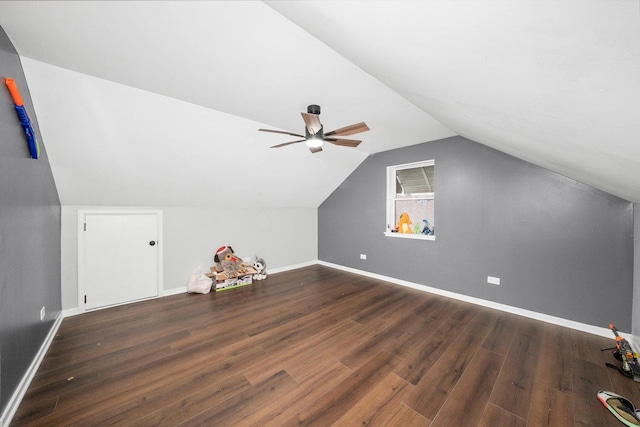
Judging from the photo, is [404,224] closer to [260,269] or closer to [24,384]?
[260,269]

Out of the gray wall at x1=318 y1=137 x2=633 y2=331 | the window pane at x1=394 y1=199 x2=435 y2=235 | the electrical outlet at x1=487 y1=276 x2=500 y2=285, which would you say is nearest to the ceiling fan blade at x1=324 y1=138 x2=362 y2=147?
the gray wall at x1=318 y1=137 x2=633 y2=331

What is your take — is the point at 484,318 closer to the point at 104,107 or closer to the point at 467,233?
the point at 467,233

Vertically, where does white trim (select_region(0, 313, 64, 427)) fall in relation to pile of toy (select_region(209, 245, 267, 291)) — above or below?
below

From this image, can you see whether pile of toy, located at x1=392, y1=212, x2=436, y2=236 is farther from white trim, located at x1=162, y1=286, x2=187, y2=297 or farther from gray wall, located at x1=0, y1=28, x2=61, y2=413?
gray wall, located at x1=0, y1=28, x2=61, y2=413

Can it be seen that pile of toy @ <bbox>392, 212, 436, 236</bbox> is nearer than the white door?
No

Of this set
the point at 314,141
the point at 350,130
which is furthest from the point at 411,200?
the point at 314,141

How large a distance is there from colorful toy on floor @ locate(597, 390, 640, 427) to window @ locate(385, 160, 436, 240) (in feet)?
7.69

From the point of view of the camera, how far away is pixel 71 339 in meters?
2.46

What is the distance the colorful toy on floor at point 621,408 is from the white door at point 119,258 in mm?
5119

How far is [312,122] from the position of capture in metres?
2.18

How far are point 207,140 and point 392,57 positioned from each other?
2.46 m

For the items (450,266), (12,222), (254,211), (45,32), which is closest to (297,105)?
(45,32)

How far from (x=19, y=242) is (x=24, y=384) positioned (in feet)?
3.60

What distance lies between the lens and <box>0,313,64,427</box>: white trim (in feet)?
4.87
